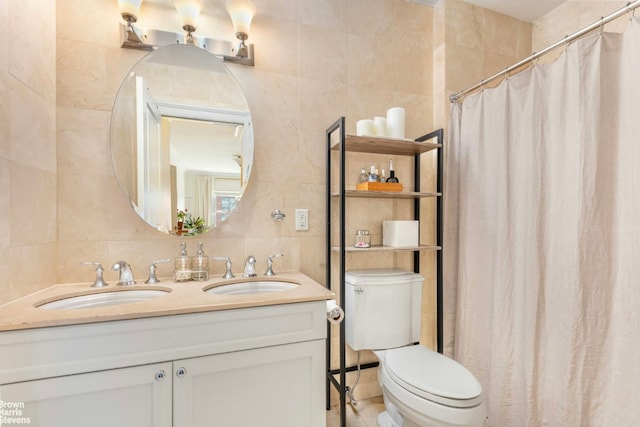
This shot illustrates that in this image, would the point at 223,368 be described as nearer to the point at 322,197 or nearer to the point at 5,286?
the point at 5,286

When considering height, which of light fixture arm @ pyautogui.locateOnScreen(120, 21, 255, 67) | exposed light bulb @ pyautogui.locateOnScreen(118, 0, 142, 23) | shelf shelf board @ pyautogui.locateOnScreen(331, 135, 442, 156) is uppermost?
exposed light bulb @ pyautogui.locateOnScreen(118, 0, 142, 23)

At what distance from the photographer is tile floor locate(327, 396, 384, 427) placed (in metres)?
1.56

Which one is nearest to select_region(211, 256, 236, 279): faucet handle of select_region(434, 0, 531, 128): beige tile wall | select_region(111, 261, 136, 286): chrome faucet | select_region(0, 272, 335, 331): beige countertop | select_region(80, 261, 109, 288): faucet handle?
select_region(0, 272, 335, 331): beige countertop

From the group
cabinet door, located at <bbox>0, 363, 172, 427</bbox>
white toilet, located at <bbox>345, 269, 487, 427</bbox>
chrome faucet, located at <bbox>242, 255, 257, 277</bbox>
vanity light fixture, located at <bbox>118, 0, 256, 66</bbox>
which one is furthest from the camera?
chrome faucet, located at <bbox>242, 255, 257, 277</bbox>

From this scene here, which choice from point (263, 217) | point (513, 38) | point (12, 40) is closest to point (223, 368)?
point (263, 217)

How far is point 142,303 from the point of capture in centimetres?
102

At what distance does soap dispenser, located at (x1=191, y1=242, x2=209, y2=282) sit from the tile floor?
1.03 m

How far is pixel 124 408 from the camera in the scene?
944 millimetres

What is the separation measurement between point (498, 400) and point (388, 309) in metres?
0.69

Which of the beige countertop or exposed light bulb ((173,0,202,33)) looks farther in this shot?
exposed light bulb ((173,0,202,33))

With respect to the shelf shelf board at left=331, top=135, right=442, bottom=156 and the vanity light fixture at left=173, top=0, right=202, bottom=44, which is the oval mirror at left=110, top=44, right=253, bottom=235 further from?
the shelf shelf board at left=331, top=135, right=442, bottom=156

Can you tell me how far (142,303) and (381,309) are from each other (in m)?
1.11

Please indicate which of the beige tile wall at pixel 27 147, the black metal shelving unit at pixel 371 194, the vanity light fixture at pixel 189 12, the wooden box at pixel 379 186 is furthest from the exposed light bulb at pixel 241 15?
the wooden box at pixel 379 186

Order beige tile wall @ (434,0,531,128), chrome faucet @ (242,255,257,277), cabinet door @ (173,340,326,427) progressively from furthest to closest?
beige tile wall @ (434,0,531,128) < chrome faucet @ (242,255,257,277) < cabinet door @ (173,340,326,427)
